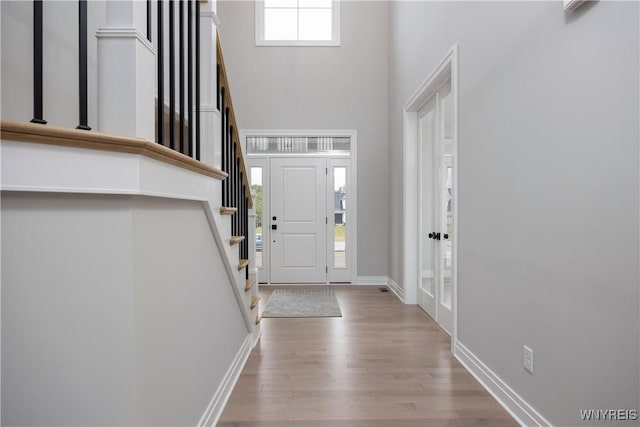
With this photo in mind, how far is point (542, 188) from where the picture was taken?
66.4 inches

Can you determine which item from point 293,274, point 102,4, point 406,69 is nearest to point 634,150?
point 102,4

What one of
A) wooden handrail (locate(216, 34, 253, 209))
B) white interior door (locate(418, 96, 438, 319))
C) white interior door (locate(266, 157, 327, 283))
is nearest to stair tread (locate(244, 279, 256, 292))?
wooden handrail (locate(216, 34, 253, 209))

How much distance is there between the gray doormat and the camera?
3.84m

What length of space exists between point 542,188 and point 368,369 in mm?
1535

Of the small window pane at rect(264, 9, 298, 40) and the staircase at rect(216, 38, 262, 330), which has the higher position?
the small window pane at rect(264, 9, 298, 40)

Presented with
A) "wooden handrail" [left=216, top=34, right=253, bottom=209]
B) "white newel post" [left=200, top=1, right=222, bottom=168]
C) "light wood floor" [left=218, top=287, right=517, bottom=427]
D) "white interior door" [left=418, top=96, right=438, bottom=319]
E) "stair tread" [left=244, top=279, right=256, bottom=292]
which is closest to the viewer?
"light wood floor" [left=218, top=287, right=517, bottom=427]

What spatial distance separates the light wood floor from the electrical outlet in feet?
0.98

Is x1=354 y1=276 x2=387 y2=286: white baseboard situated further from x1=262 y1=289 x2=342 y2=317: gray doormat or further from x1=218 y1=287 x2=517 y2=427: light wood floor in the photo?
x1=218 y1=287 x2=517 y2=427: light wood floor

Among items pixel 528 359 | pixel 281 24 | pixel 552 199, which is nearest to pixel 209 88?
pixel 552 199

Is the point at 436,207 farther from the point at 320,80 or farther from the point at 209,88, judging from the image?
the point at 320,80

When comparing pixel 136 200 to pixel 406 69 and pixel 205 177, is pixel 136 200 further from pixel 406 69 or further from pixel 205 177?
pixel 406 69

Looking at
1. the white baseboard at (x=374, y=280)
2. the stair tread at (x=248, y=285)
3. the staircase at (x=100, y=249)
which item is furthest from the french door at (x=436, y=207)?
the staircase at (x=100, y=249)

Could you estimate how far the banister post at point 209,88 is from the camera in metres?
2.00

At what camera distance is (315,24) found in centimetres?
538
